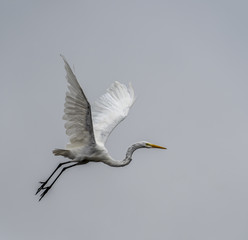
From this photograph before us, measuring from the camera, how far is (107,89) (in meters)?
20.4

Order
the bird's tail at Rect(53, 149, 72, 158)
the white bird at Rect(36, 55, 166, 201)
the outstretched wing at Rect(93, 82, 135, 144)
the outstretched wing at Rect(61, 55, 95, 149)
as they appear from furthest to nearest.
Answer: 1. the outstretched wing at Rect(93, 82, 135, 144)
2. the bird's tail at Rect(53, 149, 72, 158)
3. the white bird at Rect(36, 55, 166, 201)
4. the outstretched wing at Rect(61, 55, 95, 149)

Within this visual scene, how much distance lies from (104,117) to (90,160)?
2.23m

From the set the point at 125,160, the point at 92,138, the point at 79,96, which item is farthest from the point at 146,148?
the point at 79,96

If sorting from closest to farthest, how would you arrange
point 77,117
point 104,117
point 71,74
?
point 71,74, point 77,117, point 104,117

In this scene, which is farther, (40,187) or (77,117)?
(40,187)

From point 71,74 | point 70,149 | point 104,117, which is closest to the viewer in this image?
point 71,74

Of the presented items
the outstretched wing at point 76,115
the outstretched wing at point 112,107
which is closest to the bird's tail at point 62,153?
the outstretched wing at point 76,115

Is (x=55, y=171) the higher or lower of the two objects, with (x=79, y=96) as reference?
lower

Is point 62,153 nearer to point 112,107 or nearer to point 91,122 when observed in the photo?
point 91,122

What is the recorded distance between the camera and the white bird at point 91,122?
15480mm

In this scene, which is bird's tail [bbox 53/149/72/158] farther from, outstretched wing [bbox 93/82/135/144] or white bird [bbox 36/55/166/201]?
outstretched wing [bbox 93/82/135/144]

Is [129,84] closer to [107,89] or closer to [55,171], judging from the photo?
[107,89]

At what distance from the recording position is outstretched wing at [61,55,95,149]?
1488cm

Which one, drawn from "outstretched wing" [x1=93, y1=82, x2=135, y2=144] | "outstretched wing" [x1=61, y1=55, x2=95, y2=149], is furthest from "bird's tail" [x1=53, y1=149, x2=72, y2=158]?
"outstretched wing" [x1=93, y1=82, x2=135, y2=144]
